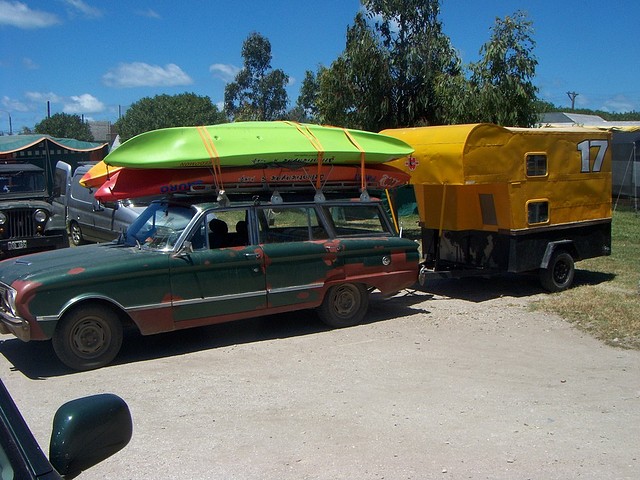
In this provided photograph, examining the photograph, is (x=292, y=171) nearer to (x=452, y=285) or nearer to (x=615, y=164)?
(x=452, y=285)

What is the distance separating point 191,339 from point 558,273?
19.3 feet

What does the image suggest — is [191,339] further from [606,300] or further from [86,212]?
[86,212]

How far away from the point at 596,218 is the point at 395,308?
380 cm

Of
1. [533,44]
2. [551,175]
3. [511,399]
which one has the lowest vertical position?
[511,399]

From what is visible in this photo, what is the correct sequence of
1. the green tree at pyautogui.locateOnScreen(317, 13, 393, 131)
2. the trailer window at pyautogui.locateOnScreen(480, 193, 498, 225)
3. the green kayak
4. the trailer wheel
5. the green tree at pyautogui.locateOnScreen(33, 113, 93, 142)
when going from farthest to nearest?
the green tree at pyautogui.locateOnScreen(33, 113, 93, 142)
the green tree at pyautogui.locateOnScreen(317, 13, 393, 131)
the trailer wheel
the trailer window at pyautogui.locateOnScreen(480, 193, 498, 225)
the green kayak

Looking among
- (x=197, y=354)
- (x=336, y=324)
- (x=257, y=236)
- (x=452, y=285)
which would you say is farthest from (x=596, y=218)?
(x=197, y=354)

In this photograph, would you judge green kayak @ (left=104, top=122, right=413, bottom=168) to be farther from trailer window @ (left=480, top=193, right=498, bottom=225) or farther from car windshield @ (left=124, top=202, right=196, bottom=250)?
trailer window @ (left=480, top=193, right=498, bottom=225)

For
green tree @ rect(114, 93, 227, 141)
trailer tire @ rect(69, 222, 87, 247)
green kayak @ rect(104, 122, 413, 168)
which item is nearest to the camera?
green kayak @ rect(104, 122, 413, 168)

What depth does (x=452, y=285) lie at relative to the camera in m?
11.6

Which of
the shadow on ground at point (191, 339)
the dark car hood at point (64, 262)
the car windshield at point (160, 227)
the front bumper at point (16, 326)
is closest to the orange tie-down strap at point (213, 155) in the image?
→ the car windshield at point (160, 227)

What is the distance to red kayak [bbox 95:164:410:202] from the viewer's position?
7914mm

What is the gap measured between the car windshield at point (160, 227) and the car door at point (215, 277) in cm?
22

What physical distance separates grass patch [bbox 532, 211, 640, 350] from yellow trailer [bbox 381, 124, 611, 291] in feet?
1.76

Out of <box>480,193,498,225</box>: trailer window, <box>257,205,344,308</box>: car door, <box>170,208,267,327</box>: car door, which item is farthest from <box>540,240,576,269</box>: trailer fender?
<box>170,208,267,327</box>: car door
